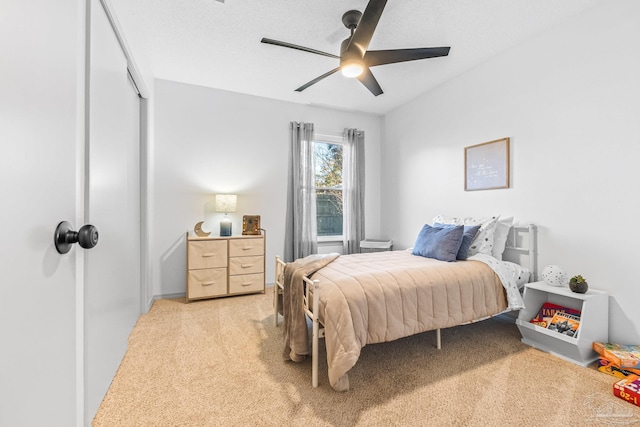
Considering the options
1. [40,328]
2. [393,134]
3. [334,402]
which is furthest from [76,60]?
[393,134]

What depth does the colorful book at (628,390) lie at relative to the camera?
164 centimetres

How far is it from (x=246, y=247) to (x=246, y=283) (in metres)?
0.47

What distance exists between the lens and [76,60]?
1.11m

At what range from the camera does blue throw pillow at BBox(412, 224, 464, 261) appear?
2664 millimetres

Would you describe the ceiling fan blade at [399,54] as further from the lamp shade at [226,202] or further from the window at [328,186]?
the lamp shade at [226,202]

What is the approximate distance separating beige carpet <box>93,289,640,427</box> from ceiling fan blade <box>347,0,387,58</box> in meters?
2.38

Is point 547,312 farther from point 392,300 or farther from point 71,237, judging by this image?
point 71,237

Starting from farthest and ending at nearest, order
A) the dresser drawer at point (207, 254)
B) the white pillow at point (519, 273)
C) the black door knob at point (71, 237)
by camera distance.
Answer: the dresser drawer at point (207, 254), the white pillow at point (519, 273), the black door knob at point (71, 237)

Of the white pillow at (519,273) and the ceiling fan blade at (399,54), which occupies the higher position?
the ceiling fan blade at (399,54)

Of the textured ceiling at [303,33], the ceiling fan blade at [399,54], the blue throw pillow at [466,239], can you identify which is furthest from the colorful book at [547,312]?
the ceiling fan blade at [399,54]

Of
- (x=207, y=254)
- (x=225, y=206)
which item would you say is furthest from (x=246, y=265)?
(x=225, y=206)

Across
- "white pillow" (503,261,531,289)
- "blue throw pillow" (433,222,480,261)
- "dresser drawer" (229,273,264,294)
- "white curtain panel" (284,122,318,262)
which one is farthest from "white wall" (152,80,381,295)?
"white pillow" (503,261,531,289)

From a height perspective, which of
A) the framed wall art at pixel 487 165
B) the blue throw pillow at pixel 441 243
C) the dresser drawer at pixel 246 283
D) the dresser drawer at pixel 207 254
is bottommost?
the dresser drawer at pixel 246 283

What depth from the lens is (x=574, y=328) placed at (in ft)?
7.06
